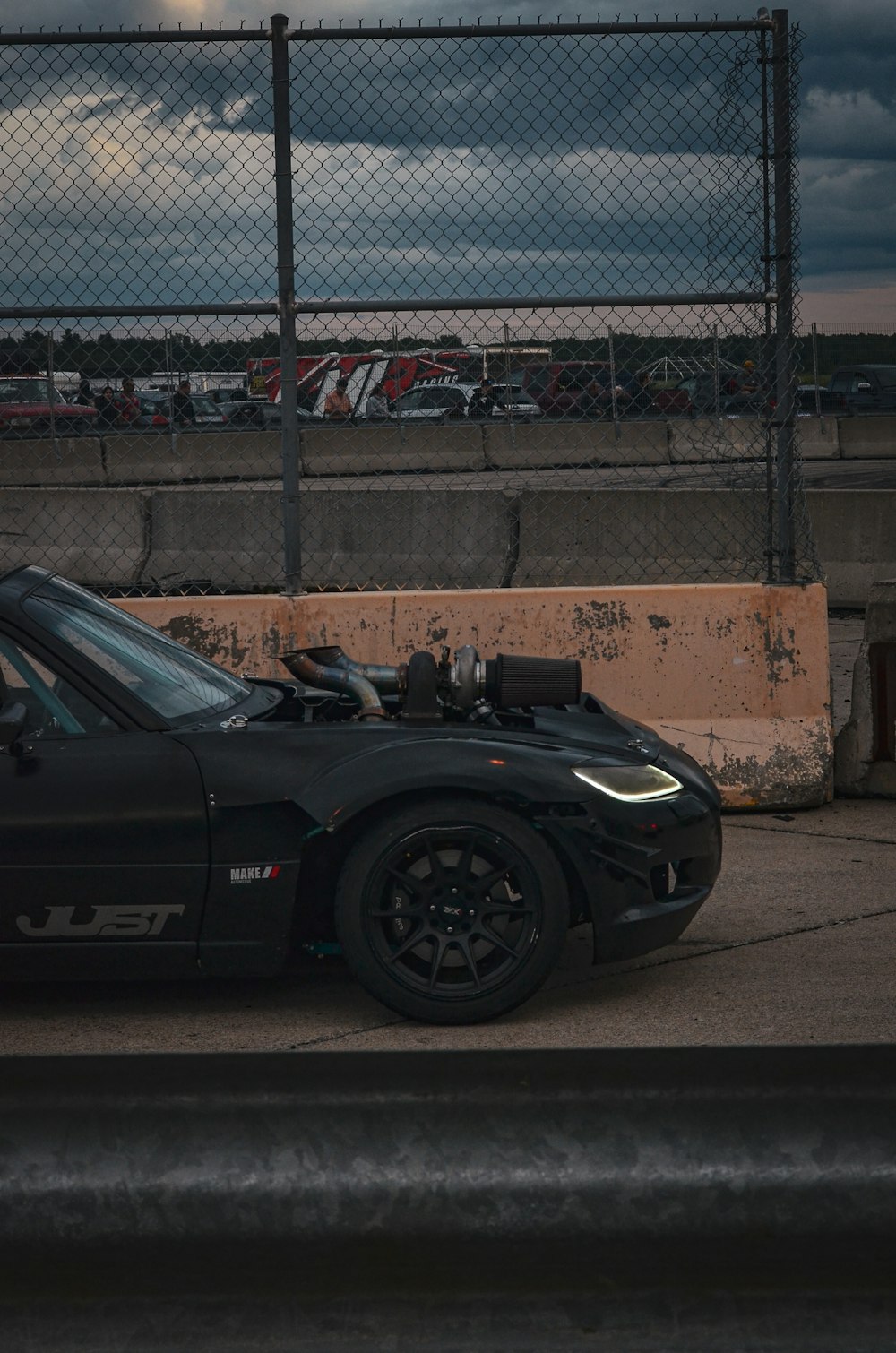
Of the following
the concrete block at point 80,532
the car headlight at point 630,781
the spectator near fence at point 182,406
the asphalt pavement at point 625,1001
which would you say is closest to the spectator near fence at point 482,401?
the spectator near fence at point 182,406

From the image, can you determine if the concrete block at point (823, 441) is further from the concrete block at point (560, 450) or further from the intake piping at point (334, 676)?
the intake piping at point (334, 676)

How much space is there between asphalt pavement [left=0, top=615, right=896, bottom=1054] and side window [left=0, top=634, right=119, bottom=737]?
0.83m

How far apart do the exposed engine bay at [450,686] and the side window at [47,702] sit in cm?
75

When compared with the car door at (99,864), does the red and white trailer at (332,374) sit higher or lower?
higher

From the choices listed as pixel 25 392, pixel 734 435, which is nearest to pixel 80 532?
pixel 25 392

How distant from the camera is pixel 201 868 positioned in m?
4.26

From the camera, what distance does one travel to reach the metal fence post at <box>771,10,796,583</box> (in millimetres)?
6770

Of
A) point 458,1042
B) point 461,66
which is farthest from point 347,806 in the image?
point 461,66

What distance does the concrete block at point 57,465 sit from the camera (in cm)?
2086

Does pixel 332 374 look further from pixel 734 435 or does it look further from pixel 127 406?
pixel 734 435

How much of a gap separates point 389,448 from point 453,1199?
19067mm

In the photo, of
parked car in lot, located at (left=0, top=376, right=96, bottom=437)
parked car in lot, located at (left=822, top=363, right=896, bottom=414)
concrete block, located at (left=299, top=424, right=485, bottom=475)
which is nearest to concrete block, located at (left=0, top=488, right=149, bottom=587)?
parked car in lot, located at (left=0, top=376, right=96, bottom=437)

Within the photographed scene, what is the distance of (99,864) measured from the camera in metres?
4.24

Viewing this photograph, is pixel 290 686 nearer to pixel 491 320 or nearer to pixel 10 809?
pixel 10 809
